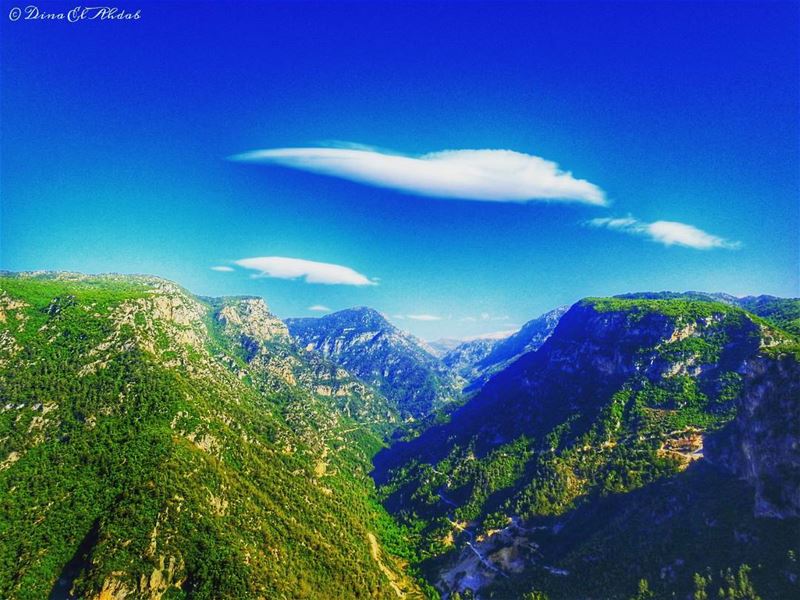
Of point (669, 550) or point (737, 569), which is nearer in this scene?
point (737, 569)

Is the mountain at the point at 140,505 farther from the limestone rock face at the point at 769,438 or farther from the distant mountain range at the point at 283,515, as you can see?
the limestone rock face at the point at 769,438

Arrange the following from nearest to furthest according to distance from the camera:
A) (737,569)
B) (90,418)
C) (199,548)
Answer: (737,569) → (199,548) → (90,418)

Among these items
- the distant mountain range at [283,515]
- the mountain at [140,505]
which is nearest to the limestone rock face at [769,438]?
the distant mountain range at [283,515]

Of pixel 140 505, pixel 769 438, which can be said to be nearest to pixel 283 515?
pixel 140 505

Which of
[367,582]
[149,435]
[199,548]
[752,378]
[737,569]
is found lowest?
[367,582]

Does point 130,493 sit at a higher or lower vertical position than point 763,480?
lower

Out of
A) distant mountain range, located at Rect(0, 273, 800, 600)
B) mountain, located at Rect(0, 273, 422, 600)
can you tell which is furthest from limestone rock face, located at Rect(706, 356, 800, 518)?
mountain, located at Rect(0, 273, 422, 600)

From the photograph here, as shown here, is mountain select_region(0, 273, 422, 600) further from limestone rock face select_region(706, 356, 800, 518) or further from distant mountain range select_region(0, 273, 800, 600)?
limestone rock face select_region(706, 356, 800, 518)

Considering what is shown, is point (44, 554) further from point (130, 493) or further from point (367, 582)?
point (367, 582)

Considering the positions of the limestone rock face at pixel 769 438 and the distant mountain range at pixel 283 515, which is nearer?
the distant mountain range at pixel 283 515

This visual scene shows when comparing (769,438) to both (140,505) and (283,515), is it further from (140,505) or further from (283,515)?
(140,505)

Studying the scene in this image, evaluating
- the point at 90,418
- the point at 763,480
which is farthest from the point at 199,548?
the point at 763,480
